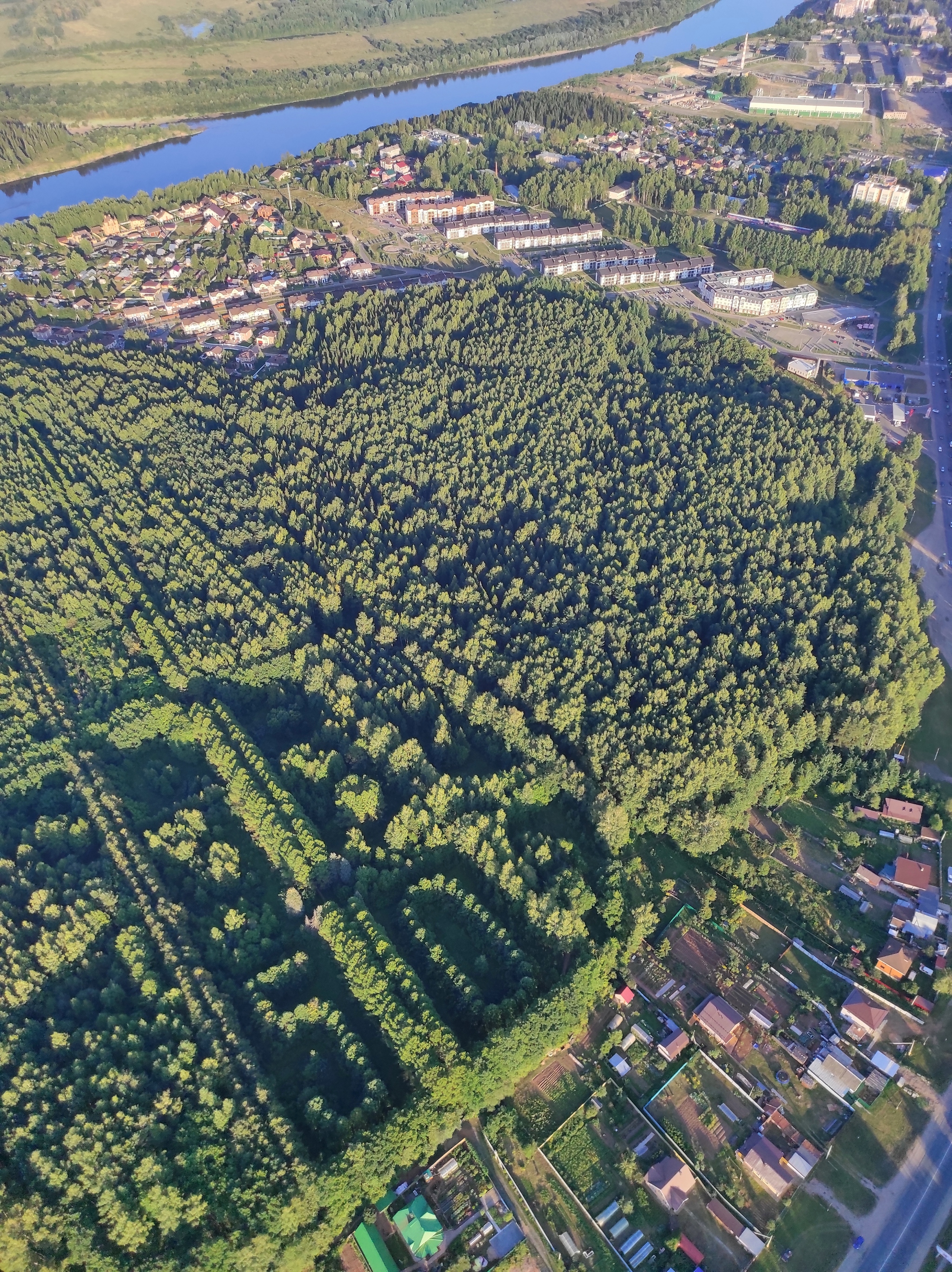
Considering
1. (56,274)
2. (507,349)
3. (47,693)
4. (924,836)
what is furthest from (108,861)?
(56,274)

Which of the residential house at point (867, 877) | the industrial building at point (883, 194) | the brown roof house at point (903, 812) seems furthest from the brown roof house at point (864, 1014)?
the industrial building at point (883, 194)

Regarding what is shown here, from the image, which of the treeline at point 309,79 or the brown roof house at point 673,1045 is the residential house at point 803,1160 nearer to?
the brown roof house at point 673,1045

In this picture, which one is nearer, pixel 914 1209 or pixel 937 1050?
pixel 914 1209

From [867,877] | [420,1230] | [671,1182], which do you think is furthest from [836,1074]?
[420,1230]

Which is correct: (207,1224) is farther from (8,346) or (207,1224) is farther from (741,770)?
(8,346)

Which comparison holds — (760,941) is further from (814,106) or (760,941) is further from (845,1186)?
(814,106)

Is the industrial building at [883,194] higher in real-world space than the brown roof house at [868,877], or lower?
higher
